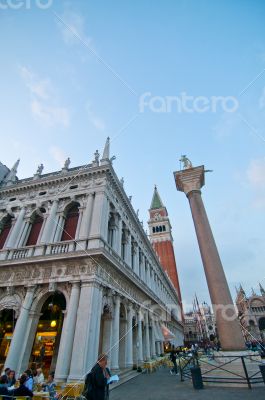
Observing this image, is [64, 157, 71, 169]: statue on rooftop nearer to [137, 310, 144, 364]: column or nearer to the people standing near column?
[137, 310, 144, 364]: column

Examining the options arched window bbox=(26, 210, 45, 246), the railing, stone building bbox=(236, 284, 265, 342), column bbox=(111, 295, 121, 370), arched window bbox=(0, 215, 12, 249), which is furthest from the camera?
stone building bbox=(236, 284, 265, 342)

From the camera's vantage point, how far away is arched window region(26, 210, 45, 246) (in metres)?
15.4

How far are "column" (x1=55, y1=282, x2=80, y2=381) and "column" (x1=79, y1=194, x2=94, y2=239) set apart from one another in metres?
2.92

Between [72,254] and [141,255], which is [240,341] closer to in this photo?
[72,254]

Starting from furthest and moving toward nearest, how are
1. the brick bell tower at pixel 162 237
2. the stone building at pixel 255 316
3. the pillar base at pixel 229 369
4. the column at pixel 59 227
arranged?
1. the stone building at pixel 255 316
2. the brick bell tower at pixel 162 237
3. the column at pixel 59 227
4. the pillar base at pixel 229 369

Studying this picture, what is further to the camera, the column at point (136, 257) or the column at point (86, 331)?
the column at point (136, 257)

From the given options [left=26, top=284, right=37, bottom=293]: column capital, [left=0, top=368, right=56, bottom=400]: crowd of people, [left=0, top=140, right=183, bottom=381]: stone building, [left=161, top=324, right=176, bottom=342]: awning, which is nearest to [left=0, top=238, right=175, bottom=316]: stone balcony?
[left=0, top=140, right=183, bottom=381]: stone building

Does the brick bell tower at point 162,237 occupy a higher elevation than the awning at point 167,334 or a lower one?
higher

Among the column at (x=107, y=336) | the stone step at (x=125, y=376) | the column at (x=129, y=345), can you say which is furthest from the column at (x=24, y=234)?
the stone step at (x=125, y=376)

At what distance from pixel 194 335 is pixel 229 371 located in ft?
312

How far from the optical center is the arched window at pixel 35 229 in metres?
15.4

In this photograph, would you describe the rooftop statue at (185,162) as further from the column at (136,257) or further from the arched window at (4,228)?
the arched window at (4,228)

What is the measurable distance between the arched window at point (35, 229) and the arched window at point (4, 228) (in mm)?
2192

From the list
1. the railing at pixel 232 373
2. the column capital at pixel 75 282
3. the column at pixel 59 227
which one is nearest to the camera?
the railing at pixel 232 373
